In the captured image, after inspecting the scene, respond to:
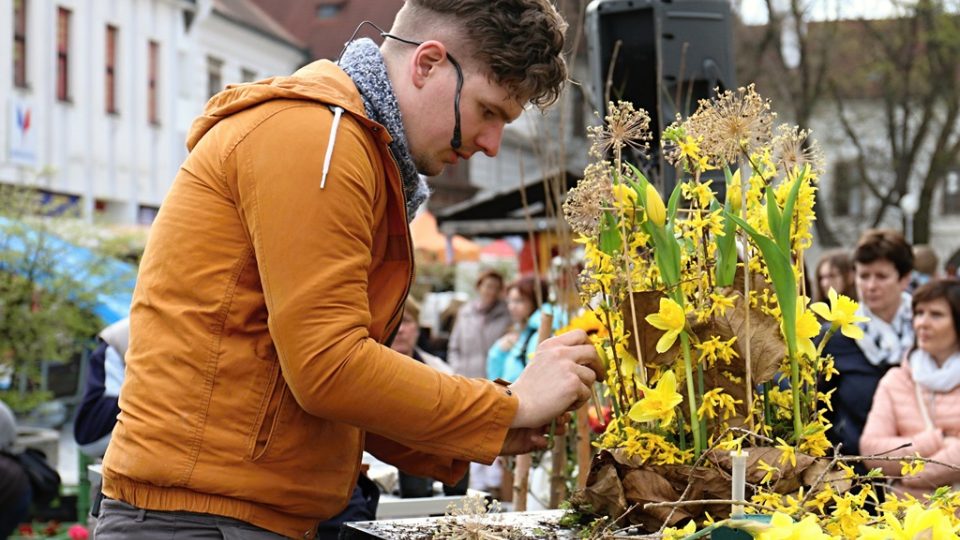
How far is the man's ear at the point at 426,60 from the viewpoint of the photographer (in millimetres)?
2084

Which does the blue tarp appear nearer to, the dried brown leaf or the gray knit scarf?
the gray knit scarf

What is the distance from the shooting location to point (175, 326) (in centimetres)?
201

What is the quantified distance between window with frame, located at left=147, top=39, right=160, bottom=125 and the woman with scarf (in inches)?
869

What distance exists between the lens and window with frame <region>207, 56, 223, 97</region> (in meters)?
28.6

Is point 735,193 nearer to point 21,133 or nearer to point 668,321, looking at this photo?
point 668,321

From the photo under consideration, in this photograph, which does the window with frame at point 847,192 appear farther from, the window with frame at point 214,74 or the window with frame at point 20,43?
the window with frame at point 20,43

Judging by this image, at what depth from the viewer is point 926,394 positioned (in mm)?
4781

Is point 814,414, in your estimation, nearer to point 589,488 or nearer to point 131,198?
point 589,488

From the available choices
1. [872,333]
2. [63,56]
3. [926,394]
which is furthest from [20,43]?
[926,394]

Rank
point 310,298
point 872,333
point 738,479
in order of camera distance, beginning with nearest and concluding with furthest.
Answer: point 738,479
point 310,298
point 872,333

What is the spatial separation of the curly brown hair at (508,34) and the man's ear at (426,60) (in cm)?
4

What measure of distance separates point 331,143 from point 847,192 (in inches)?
1487

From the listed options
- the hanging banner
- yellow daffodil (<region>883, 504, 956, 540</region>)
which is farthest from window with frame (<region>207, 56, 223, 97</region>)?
yellow daffodil (<region>883, 504, 956, 540</region>)

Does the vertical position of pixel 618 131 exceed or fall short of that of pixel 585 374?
it exceeds it
